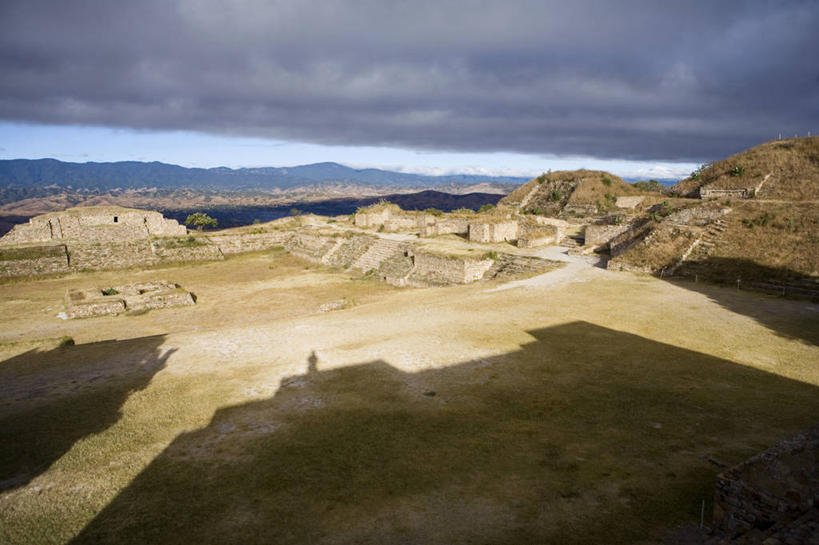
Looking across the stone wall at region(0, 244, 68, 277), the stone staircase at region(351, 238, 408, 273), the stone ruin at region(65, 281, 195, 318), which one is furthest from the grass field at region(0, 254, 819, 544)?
the stone wall at region(0, 244, 68, 277)

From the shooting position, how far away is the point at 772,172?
28.5 metres

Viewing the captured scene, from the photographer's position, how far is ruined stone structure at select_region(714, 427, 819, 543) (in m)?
3.99

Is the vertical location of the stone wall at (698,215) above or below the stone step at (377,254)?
above

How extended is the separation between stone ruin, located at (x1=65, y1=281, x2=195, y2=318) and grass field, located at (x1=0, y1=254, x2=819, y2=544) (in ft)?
19.2

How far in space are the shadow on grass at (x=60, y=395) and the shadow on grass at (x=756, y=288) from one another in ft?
51.1

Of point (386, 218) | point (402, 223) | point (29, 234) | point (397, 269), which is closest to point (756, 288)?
point (397, 269)

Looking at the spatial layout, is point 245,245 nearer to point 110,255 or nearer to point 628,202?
point 110,255

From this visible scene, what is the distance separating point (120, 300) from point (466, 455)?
19.1 meters

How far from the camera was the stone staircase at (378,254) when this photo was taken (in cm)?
2748

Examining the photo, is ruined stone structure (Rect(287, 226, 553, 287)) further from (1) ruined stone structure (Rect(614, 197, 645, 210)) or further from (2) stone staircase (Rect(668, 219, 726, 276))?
(1) ruined stone structure (Rect(614, 197, 645, 210))

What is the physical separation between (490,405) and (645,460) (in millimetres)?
2578

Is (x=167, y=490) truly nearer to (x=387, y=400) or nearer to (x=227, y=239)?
(x=387, y=400)

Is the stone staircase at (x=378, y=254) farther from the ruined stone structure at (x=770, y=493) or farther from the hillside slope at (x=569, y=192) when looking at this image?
the ruined stone structure at (x=770, y=493)

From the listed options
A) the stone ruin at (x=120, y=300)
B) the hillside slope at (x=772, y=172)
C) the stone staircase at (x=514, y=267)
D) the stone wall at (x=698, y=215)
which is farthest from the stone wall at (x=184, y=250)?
the hillside slope at (x=772, y=172)
